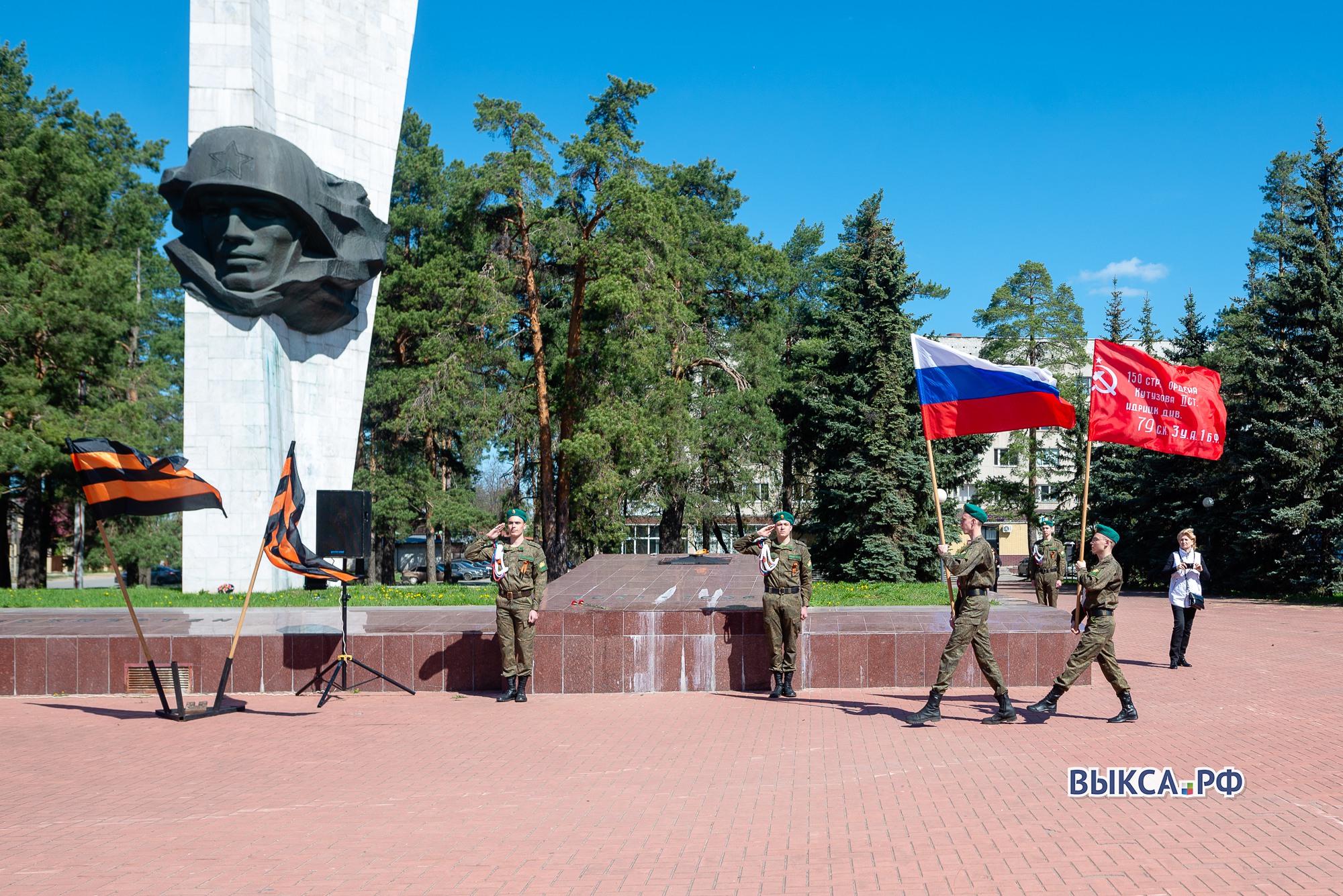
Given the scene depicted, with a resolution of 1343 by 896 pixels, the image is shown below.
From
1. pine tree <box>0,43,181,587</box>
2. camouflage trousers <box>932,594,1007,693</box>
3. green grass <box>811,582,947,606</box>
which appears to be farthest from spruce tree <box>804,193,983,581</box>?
camouflage trousers <box>932,594,1007,693</box>

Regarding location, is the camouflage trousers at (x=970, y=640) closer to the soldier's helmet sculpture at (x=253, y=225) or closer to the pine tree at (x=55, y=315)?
the soldier's helmet sculpture at (x=253, y=225)

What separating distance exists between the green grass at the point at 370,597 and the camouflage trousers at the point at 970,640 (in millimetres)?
5194

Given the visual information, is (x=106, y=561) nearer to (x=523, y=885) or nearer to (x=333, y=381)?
(x=333, y=381)

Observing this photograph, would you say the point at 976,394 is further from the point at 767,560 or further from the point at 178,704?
→ the point at 178,704

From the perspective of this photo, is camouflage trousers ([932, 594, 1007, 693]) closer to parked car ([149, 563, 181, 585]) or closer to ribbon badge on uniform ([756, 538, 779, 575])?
ribbon badge on uniform ([756, 538, 779, 575])

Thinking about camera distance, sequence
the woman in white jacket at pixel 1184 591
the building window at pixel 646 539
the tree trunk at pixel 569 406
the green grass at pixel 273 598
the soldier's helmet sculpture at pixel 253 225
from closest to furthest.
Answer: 1. the woman in white jacket at pixel 1184 591
2. the green grass at pixel 273 598
3. the soldier's helmet sculpture at pixel 253 225
4. the tree trunk at pixel 569 406
5. the building window at pixel 646 539

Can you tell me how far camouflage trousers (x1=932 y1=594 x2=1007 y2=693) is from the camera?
8.35m

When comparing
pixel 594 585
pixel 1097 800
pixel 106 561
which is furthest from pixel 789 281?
pixel 106 561

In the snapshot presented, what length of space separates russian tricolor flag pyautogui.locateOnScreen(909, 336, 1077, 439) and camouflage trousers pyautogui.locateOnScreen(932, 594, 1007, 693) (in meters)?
1.71

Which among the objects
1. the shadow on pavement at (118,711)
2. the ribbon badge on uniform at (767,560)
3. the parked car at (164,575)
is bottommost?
the parked car at (164,575)

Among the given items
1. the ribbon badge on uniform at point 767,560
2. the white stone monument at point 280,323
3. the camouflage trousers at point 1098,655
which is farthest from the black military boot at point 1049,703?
the white stone monument at point 280,323

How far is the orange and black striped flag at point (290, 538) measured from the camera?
→ 9641mm

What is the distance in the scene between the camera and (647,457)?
81.1 feet

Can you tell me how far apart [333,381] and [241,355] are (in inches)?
107
